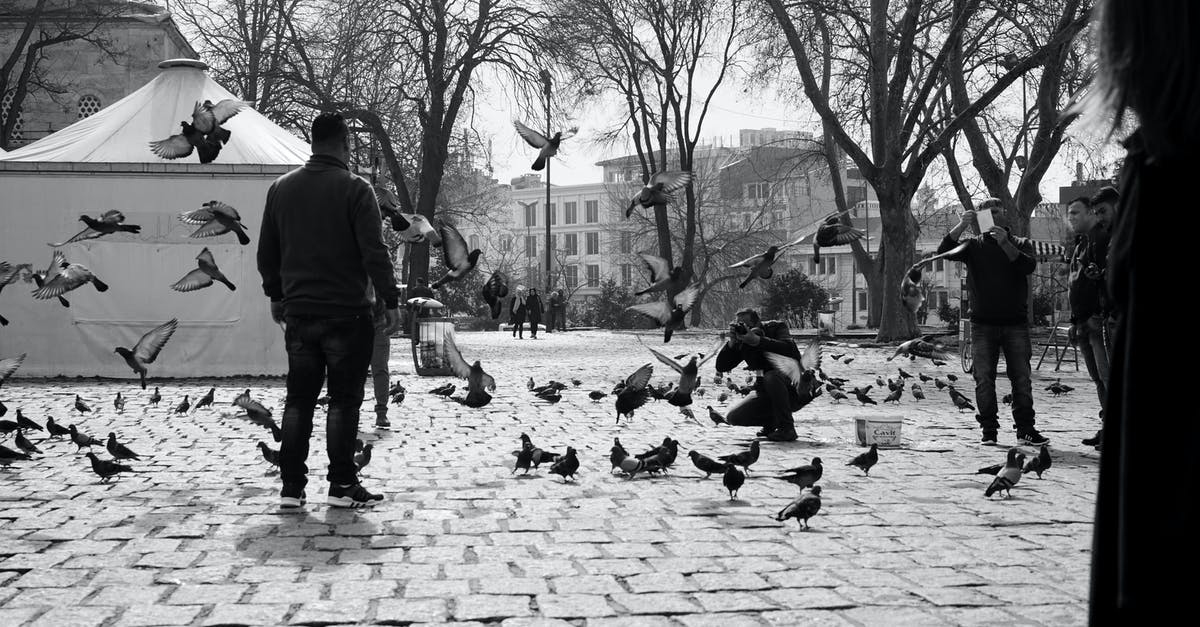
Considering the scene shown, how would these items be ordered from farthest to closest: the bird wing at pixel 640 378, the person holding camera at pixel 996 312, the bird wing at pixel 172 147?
the bird wing at pixel 172 147 < the bird wing at pixel 640 378 < the person holding camera at pixel 996 312

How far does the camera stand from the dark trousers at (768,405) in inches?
406

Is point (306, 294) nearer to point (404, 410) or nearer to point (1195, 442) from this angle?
point (1195, 442)

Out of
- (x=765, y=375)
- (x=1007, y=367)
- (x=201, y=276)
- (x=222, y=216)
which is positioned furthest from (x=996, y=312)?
(x=201, y=276)

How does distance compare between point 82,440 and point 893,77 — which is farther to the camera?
point 893,77

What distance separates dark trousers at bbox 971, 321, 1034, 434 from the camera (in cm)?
988

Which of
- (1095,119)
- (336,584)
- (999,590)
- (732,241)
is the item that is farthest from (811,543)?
(732,241)

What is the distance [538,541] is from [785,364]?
484 centimetres

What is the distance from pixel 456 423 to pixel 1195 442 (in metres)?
10.7

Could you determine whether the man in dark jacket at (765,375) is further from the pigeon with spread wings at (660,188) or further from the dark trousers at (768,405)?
the pigeon with spread wings at (660,188)

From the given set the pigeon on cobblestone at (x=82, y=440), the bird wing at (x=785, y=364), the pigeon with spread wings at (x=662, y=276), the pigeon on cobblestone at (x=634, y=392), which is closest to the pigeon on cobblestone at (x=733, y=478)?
the bird wing at (x=785, y=364)

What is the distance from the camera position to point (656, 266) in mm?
11375

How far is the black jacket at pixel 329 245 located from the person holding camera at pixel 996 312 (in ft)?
17.1

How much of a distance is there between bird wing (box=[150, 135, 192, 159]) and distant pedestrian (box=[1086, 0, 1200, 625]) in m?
11.6

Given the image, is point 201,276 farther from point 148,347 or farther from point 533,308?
point 533,308
